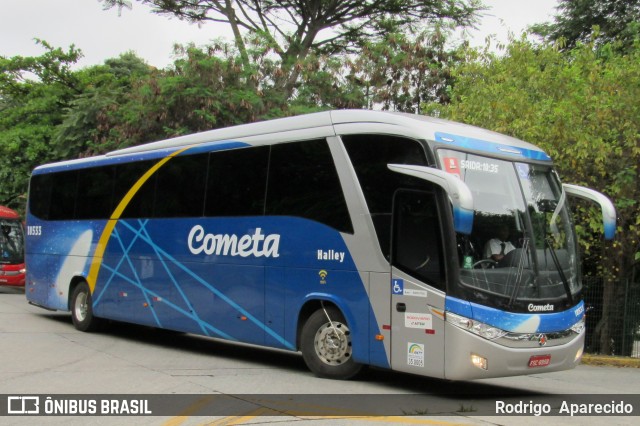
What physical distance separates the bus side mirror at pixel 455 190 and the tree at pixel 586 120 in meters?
6.63

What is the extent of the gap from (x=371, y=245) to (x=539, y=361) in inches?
95.6

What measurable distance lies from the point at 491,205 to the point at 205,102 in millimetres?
15155

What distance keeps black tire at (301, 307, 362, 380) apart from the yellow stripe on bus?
14.2 ft

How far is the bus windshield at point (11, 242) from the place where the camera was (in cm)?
2883

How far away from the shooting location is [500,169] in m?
9.91

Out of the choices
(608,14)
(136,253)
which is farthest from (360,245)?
(608,14)

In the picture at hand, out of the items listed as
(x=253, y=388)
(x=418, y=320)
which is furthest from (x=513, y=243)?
(x=253, y=388)

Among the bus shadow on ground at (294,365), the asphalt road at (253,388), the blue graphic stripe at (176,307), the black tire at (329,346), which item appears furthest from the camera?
the blue graphic stripe at (176,307)

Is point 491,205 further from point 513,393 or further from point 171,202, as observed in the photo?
point 171,202

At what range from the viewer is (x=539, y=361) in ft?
30.8

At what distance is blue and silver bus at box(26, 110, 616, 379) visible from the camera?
363 inches

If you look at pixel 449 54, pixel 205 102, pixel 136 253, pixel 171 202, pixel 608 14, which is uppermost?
pixel 608 14

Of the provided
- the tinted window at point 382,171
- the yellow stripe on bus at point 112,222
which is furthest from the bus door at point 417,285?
the yellow stripe on bus at point 112,222

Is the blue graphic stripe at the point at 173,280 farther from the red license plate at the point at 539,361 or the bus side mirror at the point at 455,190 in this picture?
the red license plate at the point at 539,361
